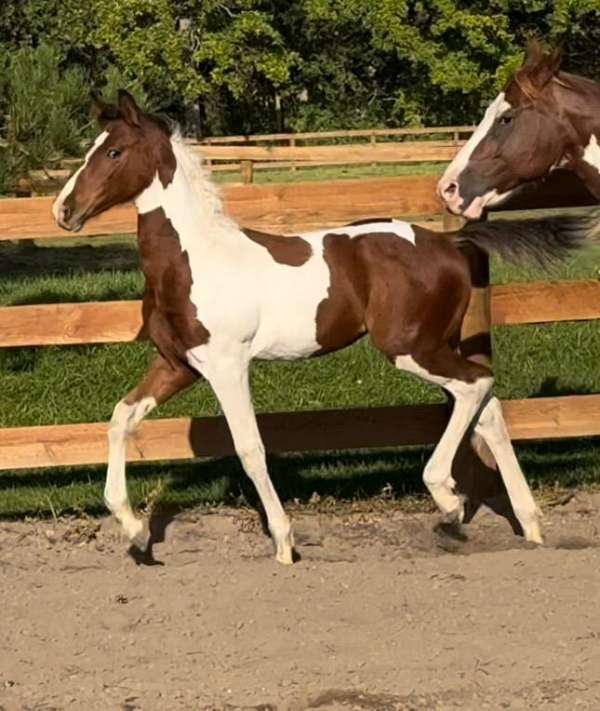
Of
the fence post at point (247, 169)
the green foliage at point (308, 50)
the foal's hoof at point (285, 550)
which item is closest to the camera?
the foal's hoof at point (285, 550)

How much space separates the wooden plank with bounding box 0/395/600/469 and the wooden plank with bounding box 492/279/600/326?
387 mm

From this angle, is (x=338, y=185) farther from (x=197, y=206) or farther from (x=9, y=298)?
(x=9, y=298)

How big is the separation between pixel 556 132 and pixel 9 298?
6.31 meters

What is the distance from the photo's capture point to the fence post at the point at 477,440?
18.7ft

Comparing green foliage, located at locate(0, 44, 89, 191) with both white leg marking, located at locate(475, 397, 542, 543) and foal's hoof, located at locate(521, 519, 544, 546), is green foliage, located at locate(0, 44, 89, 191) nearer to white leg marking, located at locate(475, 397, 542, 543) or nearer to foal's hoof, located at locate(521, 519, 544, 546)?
white leg marking, located at locate(475, 397, 542, 543)

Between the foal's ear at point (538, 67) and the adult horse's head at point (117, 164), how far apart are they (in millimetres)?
1381

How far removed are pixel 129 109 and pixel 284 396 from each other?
319 cm

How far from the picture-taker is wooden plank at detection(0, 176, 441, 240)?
5688 millimetres

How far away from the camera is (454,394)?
5191 millimetres

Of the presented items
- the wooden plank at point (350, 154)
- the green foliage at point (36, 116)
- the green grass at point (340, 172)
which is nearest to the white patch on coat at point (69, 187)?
the green foliage at point (36, 116)

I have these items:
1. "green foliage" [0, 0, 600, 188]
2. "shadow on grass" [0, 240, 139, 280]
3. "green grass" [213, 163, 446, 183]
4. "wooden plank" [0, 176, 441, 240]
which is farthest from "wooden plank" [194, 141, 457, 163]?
"green foliage" [0, 0, 600, 188]

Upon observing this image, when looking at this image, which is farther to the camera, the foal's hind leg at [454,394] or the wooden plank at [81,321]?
the wooden plank at [81,321]

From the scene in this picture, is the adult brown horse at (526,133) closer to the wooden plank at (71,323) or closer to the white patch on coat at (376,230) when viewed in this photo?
the white patch on coat at (376,230)

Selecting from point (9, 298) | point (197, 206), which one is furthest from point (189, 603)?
point (9, 298)
